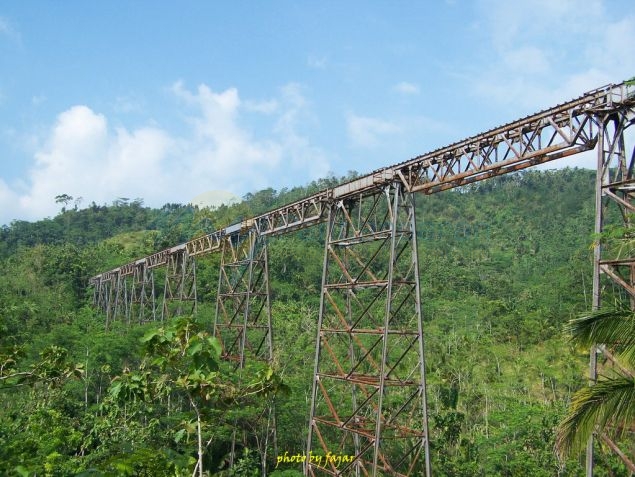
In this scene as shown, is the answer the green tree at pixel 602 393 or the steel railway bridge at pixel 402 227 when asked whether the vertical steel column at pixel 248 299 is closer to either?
the steel railway bridge at pixel 402 227

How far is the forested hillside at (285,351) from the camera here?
25.3ft

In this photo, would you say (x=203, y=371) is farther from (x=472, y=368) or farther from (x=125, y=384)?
(x=472, y=368)

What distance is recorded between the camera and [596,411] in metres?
5.05

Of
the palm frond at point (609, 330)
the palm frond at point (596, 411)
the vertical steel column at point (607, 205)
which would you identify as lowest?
the palm frond at point (596, 411)

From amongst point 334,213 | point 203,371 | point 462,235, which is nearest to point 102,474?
point 203,371

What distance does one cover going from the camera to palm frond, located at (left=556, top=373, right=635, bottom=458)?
195 inches

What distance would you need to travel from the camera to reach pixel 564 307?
4438 cm

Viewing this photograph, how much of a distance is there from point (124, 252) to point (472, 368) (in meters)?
41.0

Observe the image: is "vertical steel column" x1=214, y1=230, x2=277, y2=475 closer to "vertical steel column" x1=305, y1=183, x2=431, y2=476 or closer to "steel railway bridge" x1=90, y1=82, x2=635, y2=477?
"steel railway bridge" x1=90, y1=82, x2=635, y2=477

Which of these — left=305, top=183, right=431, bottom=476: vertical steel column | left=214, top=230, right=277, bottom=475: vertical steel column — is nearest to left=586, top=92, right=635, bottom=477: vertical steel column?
left=305, top=183, right=431, bottom=476: vertical steel column

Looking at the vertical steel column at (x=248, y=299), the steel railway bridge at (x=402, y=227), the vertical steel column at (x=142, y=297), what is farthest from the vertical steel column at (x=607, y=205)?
the vertical steel column at (x=142, y=297)

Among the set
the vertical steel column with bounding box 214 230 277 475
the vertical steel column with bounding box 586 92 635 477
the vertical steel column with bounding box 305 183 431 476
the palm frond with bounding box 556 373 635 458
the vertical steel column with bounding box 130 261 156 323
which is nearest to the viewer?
the palm frond with bounding box 556 373 635 458

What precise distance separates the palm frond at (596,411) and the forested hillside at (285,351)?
2.25 feet

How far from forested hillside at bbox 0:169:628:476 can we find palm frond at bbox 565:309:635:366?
34 cm
